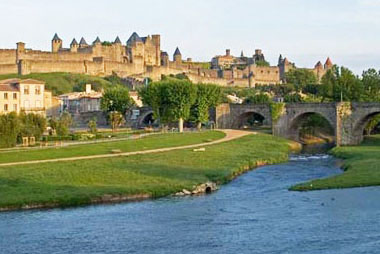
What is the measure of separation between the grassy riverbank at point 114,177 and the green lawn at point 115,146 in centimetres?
331

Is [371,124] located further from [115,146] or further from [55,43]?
[55,43]

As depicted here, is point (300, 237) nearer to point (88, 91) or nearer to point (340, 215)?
point (340, 215)

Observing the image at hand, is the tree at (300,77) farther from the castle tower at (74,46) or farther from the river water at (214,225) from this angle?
the river water at (214,225)

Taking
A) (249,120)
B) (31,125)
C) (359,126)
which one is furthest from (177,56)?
(31,125)

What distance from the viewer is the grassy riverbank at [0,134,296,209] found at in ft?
119

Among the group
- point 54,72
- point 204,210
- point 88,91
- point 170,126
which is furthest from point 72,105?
point 204,210

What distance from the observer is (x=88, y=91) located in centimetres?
10775

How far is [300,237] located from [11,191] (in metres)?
15.5

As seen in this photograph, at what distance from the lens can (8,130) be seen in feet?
178

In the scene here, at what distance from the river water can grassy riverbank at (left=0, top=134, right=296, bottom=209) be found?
158 centimetres

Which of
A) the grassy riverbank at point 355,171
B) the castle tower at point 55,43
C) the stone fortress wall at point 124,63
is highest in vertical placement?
the castle tower at point 55,43

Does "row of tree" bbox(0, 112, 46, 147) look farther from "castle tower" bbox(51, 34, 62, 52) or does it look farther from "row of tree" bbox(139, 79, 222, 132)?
"castle tower" bbox(51, 34, 62, 52)

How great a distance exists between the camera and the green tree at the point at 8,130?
54.0 meters

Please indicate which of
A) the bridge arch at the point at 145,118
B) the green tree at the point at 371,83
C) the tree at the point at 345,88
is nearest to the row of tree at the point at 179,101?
the bridge arch at the point at 145,118
